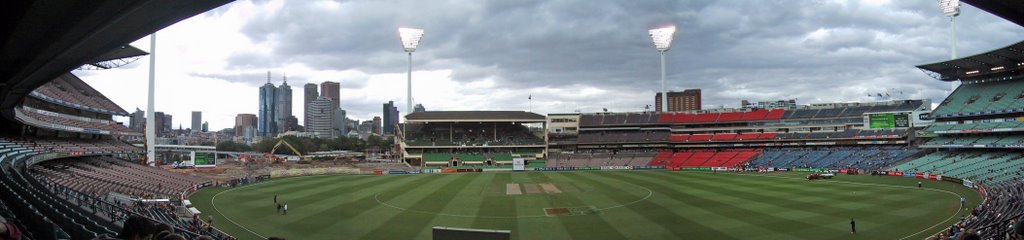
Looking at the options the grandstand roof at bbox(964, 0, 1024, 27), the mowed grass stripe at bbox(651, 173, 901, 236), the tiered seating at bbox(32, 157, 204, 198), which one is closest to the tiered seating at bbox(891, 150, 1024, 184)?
the mowed grass stripe at bbox(651, 173, 901, 236)

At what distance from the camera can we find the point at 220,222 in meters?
30.5

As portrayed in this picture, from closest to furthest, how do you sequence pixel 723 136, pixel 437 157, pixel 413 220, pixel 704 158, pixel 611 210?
pixel 413 220, pixel 611 210, pixel 704 158, pixel 437 157, pixel 723 136

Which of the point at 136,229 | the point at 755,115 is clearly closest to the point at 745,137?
the point at 755,115

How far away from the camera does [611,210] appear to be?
33.8 metres

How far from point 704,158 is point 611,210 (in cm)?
5644

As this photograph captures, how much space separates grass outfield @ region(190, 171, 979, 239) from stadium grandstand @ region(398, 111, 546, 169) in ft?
128

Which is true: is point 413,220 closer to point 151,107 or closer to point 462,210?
point 462,210

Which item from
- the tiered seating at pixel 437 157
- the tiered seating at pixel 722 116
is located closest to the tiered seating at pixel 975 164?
the tiered seating at pixel 722 116

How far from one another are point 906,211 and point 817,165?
42562 millimetres

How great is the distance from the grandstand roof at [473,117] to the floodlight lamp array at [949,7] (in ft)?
198

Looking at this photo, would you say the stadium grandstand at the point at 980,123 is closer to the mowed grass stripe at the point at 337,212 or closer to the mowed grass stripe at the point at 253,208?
the mowed grass stripe at the point at 337,212

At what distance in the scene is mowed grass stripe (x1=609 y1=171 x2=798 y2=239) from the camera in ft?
82.5

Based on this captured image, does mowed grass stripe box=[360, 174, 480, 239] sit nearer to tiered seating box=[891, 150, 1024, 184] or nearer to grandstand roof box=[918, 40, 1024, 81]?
tiered seating box=[891, 150, 1024, 184]

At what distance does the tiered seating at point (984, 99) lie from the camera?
168 ft
